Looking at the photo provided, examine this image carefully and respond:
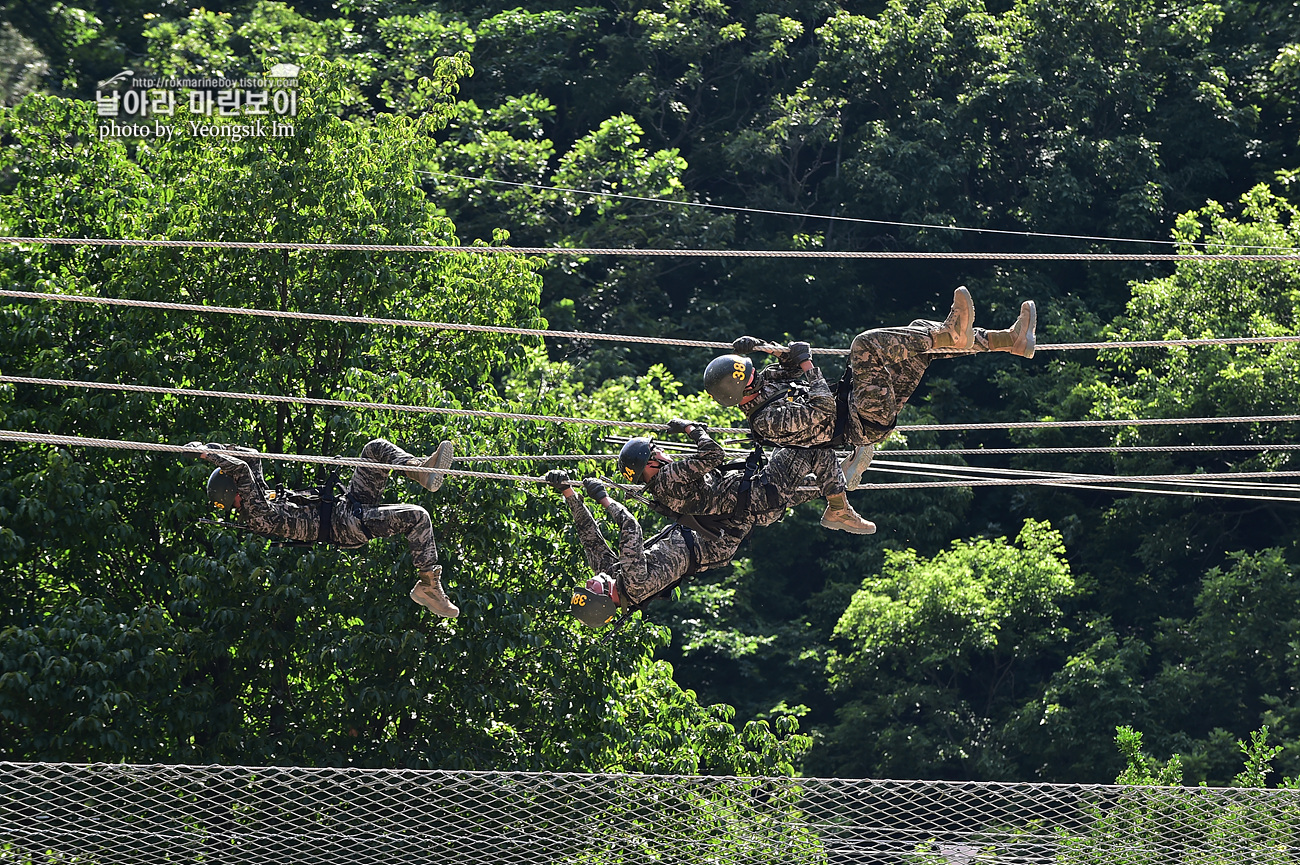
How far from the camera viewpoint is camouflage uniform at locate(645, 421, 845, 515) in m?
7.29

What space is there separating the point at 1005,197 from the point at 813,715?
931cm

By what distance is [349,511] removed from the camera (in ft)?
25.9

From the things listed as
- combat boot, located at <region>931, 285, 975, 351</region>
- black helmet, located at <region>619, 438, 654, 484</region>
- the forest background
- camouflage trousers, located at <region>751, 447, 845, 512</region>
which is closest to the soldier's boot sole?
camouflage trousers, located at <region>751, 447, 845, 512</region>

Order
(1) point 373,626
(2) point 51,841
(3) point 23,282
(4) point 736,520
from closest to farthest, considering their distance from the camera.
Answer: (4) point 736,520 → (2) point 51,841 → (1) point 373,626 → (3) point 23,282

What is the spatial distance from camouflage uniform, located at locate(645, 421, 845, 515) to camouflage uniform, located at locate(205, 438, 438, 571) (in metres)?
1.22

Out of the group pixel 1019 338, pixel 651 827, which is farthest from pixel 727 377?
pixel 651 827

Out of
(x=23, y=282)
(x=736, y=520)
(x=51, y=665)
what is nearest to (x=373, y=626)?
(x=51, y=665)

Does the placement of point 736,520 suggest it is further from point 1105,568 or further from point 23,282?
point 1105,568

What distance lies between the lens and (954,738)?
66.2ft

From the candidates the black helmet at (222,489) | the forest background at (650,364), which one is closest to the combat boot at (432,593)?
the black helmet at (222,489)

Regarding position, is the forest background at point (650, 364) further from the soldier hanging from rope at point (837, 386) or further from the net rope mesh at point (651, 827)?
the soldier hanging from rope at point (837, 386)

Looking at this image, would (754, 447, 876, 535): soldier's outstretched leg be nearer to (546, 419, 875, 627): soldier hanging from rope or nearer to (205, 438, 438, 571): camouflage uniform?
(546, 419, 875, 627): soldier hanging from rope

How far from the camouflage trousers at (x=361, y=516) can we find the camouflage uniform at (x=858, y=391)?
1735mm

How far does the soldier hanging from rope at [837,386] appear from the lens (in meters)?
7.04
